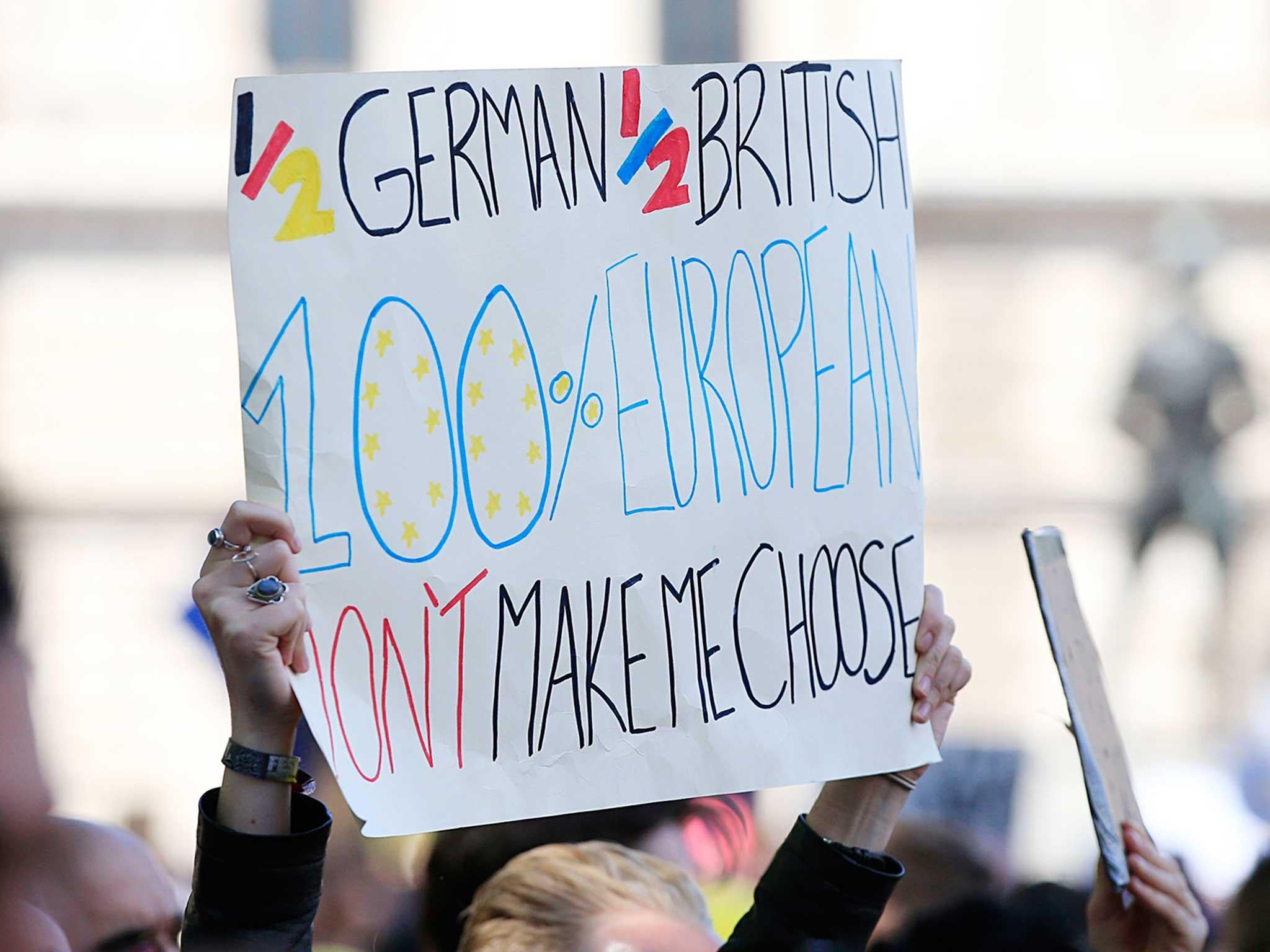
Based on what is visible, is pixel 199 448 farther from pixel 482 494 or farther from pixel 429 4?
pixel 482 494

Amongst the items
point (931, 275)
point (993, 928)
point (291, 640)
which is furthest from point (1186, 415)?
point (291, 640)

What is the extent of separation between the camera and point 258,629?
3.48 ft

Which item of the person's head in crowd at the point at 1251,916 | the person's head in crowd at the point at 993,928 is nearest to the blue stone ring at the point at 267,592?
the person's head in crowd at the point at 993,928

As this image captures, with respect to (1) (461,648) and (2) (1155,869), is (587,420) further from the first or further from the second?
(2) (1155,869)

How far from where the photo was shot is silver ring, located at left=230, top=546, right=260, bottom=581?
109 cm

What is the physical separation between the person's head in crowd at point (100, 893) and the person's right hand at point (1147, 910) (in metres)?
0.83

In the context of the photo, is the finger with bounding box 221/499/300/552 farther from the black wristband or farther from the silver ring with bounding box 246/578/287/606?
the black wristband

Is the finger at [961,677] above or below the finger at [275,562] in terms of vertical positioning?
below

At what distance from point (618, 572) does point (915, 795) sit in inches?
63.0

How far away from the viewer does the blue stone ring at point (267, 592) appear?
1073 mm

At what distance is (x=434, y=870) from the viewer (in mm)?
1675

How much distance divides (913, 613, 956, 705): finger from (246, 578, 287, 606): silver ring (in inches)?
21.7

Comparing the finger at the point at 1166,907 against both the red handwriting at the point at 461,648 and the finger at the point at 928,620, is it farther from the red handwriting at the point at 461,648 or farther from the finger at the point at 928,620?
the red handwriting at the point at 461,648

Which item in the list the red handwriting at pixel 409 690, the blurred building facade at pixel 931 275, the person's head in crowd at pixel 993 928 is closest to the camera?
the red handwriting at pixel 409 690
